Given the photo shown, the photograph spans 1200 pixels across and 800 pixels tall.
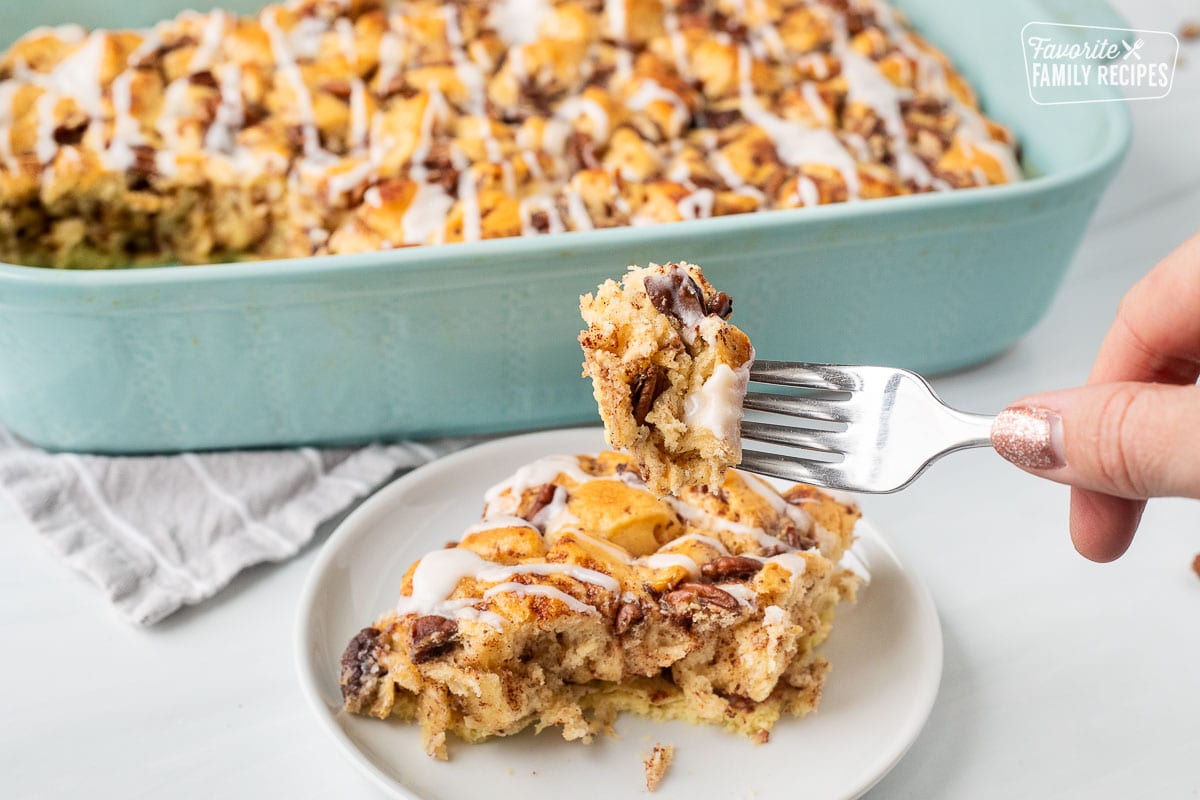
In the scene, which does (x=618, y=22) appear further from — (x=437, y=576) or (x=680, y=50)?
(x=437, y=576)

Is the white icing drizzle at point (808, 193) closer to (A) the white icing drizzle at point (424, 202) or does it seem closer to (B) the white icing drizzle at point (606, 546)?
(A) the white icing drizzle at point (424, 202)

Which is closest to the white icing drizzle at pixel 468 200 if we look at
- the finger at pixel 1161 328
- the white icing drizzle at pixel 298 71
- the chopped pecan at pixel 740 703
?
the white icing drizzle at pixel 298 71

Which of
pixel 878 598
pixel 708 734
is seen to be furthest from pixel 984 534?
pixel 708 734

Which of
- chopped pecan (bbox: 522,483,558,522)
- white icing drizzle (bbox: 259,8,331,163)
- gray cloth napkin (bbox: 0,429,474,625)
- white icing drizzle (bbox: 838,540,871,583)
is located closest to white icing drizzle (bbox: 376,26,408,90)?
white icing drizzle (bbox: 259,8,331,163)

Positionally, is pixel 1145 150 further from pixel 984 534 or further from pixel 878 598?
pixel 878 598

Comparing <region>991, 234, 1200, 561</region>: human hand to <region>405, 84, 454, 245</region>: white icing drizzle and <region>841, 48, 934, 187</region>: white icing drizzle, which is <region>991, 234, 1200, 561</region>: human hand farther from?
<region>405, 84, 454, 245</region>: white icing drizzle

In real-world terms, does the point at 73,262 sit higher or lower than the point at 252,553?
higher
